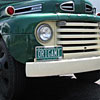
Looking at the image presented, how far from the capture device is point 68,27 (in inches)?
117

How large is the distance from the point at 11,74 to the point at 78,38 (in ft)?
3.49

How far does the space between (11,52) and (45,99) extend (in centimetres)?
101

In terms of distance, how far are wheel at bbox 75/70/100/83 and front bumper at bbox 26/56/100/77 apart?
1.04m

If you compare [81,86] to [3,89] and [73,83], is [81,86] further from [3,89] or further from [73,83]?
[3,89]

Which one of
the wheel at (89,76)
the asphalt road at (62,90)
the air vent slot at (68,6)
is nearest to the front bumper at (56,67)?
the asphalt road at (62,90)

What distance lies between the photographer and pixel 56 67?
2703 millimetres

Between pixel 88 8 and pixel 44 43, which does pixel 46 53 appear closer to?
pixel 44 43

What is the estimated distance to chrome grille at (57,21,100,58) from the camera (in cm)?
290

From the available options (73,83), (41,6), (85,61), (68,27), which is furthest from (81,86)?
(41,6)

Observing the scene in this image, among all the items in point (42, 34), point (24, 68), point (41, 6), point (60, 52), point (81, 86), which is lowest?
point (81, 86)

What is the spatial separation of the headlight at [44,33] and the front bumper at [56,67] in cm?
33

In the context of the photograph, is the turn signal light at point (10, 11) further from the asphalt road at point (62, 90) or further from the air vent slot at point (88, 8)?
the asphalt road at point (62, 90)

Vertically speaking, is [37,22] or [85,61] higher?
[37,22]

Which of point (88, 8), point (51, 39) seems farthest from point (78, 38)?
point (88, 8)
